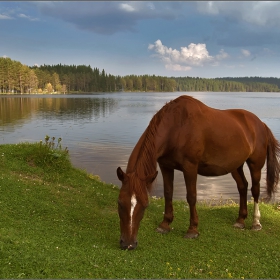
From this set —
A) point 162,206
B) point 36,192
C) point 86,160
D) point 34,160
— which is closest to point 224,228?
point 162,206

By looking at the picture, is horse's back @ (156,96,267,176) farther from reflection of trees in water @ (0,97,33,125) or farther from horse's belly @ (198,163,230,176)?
reflection of trees in water @ (0,97,33,125)

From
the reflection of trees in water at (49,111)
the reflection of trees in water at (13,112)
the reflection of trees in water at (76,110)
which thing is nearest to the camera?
the reflection of trees in water at (13,112)

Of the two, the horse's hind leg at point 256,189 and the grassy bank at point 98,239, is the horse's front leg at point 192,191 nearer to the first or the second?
the grassy bank at point 98,239


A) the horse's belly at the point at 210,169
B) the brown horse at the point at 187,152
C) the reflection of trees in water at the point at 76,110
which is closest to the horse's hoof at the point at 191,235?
the brown horse at the point at 187,152

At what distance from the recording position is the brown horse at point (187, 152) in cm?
470

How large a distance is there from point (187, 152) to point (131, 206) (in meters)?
1.66

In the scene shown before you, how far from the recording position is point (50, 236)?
5.08m

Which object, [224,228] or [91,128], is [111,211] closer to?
[224,228]

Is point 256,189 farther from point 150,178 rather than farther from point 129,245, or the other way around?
point 129,245

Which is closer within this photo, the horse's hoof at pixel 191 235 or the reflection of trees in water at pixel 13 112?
the horse's hoof at pixel 191 235

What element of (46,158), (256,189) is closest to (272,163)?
(256,189)

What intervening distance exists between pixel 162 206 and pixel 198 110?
324cm

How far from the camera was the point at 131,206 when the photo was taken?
4.61 meters

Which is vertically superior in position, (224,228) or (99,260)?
(99,260)
